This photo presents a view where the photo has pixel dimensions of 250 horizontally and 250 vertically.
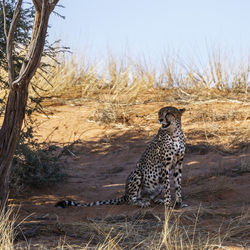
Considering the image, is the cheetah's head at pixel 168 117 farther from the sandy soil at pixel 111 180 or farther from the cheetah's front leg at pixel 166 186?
the sandy soil at pixel 111 180

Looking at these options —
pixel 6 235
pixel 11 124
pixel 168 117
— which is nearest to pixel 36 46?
pixel 11 124

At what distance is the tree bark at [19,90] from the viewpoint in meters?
4.07

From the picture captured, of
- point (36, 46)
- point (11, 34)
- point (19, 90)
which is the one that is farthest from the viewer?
point (19, 90)

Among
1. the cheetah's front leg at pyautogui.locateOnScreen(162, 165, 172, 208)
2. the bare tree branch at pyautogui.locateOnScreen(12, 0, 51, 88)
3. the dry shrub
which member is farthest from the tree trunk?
the cheetah's front leg at pyautogui.locateOnScreen(162, 165, 172, 208)

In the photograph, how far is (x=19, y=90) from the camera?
4.21 meters

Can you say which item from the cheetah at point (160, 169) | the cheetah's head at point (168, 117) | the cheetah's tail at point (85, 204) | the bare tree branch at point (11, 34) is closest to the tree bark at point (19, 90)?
the bare tree branch at point (11, 34)

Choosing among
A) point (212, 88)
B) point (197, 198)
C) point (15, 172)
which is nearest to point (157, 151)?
point (197, 198)

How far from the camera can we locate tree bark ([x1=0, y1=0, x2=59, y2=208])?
4.07 m

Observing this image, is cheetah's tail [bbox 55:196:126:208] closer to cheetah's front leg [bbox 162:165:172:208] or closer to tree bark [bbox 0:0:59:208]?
cheetah's front leg [bbox 162:165:172:208]

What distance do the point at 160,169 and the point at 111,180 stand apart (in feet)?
7.03

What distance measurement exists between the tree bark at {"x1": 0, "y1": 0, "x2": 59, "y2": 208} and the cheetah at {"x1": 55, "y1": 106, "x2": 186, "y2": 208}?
1271 millimetres

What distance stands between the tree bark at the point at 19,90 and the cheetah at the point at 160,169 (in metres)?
1.27

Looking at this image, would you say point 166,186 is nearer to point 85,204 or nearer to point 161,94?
point 85,204

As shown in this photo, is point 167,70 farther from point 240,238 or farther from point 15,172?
point 240,238
